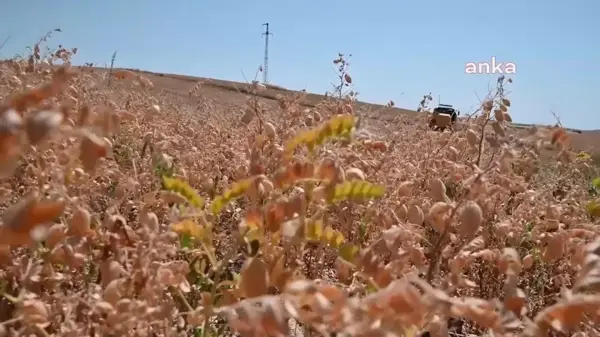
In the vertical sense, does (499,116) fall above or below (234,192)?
above

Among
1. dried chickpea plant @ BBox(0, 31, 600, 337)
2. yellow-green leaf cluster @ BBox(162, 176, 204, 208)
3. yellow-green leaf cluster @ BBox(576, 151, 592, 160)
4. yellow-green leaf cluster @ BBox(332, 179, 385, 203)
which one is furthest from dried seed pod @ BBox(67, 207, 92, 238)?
yellow-green leaf cluster @ BBox(576, 151, 592, 160)

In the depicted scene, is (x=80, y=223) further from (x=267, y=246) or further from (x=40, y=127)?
(x=40, y=127)

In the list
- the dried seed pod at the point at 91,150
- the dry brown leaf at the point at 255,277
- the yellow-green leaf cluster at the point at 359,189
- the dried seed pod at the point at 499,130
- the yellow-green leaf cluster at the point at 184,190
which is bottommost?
the dry brown leaf at the point at 255,277

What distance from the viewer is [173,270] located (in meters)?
1.00

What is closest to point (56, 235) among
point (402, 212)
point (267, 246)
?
point (267, 246)

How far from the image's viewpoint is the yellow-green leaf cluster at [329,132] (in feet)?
2.92

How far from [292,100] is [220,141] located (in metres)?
0.36

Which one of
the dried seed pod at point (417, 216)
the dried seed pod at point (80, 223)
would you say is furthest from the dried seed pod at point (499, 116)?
the dried seed pod at point (80, 223)

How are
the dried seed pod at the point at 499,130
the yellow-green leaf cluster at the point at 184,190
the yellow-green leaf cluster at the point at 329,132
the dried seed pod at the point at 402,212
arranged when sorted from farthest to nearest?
1. the dried seed pod at the point at 402,212
2. the dried seed pod at the point at 499,130
3. the yellow-green leaf cluster at the point at 184,190
4. the yellow-green leaf cluster at the point at 329,132

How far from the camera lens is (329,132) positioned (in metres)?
0.92

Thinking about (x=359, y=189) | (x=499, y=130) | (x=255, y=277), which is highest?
(x=499, y=130)

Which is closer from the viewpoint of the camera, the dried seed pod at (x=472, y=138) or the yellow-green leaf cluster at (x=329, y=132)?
the yellow-green leaf cluster at (x=329, y=132)

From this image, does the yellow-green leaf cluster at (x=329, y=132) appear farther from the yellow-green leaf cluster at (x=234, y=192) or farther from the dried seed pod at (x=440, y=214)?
the dried seed pod at (x=440, y=214)

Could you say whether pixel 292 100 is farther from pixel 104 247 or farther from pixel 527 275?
pixel 104 247
